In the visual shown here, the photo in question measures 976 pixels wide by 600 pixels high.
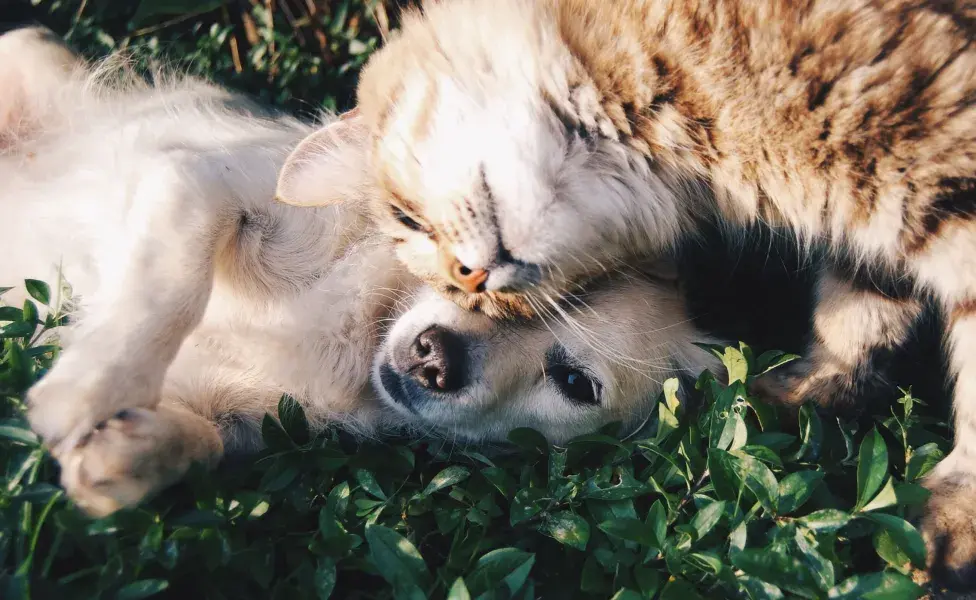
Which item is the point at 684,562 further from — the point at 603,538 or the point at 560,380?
the point at 560,380

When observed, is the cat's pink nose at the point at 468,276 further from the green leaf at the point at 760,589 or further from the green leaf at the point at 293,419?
the green leaf at the point at 760,589

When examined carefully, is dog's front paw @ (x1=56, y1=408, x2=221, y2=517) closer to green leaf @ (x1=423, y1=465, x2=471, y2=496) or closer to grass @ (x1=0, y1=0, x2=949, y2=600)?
grass @ (x1=0, y1=0, x2=949, y2=600)

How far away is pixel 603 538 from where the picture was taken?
1.81m

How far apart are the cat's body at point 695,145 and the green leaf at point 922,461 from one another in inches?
1.9

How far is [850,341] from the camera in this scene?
6.97 ft

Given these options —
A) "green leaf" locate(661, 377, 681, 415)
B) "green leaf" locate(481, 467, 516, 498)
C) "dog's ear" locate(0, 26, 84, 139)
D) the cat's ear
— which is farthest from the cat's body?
"dog's ear" locate(0, 26, 84, 139)

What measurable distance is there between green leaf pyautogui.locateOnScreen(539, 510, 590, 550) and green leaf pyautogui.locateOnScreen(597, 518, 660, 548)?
81 mm

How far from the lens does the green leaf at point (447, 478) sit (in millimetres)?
1937

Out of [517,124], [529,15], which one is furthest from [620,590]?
[529,15]

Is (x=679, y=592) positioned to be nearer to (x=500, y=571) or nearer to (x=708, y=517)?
(x=708, y=517)

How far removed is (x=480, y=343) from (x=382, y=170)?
548 millimetres

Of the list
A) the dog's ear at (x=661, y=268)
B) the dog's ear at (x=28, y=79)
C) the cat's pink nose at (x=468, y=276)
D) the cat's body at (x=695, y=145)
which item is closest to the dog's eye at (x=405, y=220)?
the cat's body at (x=695, y=145)

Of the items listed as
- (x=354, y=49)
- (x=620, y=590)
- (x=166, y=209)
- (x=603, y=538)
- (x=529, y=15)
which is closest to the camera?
(x=620, y=590)

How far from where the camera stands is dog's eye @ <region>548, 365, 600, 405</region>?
91.6 inches
